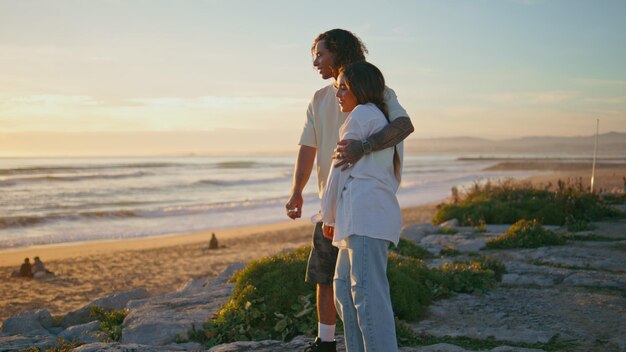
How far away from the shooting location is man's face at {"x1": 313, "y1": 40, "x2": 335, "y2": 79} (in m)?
3.67

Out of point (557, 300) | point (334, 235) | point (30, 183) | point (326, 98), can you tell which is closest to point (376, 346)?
point (334, 235)

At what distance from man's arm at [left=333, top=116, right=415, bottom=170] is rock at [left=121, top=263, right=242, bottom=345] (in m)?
2.55

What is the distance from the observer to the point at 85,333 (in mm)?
5805

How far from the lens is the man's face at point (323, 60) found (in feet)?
12.0

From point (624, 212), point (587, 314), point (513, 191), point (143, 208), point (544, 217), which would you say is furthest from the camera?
point (143, 208)

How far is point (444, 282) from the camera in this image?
18.8 feet

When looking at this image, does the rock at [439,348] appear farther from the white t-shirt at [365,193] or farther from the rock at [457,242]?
the rock at [457,242]

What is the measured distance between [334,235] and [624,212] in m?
10.6

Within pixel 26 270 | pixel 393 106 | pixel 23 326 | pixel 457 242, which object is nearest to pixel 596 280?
pixel 457 242

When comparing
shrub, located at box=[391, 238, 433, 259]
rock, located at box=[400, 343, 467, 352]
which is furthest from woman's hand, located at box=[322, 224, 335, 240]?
shrub, located at box=[391, 238, 433, 259]

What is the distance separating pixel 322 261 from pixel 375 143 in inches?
37.8

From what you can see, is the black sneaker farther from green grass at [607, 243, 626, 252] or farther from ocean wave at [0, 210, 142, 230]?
ocean wave at [0, 210, 142, 230]

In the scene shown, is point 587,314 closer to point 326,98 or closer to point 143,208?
point 326,98

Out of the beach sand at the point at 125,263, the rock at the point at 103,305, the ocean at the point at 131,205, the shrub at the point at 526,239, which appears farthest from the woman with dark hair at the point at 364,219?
the ocean at the point at 131,205
